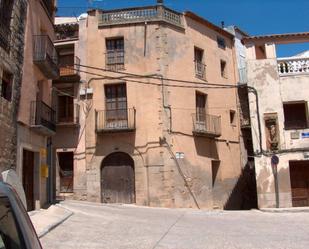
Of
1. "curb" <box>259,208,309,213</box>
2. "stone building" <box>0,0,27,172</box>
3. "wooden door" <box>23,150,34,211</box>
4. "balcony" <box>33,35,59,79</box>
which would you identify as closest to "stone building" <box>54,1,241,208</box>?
"curb" <box>259,208,309,213</box>

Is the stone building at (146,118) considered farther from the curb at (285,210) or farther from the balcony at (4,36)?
the balcony at (4,36)

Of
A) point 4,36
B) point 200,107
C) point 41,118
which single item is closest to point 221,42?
point 200,107

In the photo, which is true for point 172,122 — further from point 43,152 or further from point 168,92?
point 43,152

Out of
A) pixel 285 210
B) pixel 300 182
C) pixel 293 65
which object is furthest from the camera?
pixel 293 65

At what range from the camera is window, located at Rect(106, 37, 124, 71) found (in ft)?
73.0

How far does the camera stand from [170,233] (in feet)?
35.5

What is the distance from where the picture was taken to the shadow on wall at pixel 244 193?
23.9 meters

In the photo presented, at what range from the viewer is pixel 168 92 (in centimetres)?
2172

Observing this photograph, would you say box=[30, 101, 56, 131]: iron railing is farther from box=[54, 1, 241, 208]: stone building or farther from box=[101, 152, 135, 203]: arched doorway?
box=[101, 152, 135, 203]: arched doorway

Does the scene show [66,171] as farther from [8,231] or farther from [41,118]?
[8,231]

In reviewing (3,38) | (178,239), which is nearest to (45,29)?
(3,38)

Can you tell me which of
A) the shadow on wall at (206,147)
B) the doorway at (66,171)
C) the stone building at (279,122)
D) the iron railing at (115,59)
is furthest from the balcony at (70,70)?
the stone building at (279,122)

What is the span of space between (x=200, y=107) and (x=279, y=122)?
4.95 metres

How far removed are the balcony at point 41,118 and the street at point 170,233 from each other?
10.7 ft
